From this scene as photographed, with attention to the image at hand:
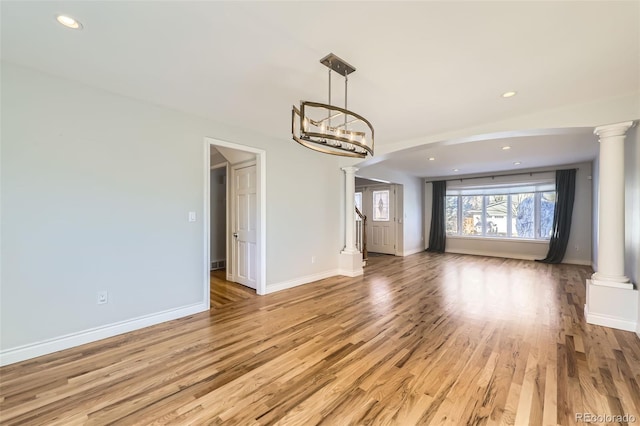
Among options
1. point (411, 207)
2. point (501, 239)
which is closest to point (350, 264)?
point (411, 207)

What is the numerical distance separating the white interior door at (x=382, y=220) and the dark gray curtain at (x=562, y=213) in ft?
13.1

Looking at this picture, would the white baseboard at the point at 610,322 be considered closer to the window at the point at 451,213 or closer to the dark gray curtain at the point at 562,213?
the dark gray curtain at the point at 562,213

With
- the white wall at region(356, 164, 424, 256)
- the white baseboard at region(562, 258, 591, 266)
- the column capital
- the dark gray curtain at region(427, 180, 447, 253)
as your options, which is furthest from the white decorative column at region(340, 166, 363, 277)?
the white baseboard at region(562, 258, 591, 266)

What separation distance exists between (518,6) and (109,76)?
3258mm

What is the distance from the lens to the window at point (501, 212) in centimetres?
736

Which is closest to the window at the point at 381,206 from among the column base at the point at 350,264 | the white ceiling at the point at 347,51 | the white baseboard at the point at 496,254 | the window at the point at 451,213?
the window at the point at 451,213

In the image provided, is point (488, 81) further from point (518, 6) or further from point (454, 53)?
point (518, 6)

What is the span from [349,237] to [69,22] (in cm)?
479

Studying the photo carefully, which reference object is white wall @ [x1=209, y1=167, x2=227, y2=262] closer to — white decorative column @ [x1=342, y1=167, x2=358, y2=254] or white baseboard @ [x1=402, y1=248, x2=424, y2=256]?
white decorative column @ [x1=342, y1=167, x2=358, y2=254]

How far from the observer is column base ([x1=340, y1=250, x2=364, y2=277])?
5.45m

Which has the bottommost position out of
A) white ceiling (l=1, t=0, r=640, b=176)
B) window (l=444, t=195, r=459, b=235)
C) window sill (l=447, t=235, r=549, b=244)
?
window sill (l=447, t=235, r=549, b=244)

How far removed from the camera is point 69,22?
179cm

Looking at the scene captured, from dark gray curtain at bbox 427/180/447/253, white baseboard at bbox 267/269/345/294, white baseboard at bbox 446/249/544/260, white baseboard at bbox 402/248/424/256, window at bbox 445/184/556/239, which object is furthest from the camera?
dark gray curtain at bbox 427/180/447/253

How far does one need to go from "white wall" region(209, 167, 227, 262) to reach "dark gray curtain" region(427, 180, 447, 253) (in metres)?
6.55
